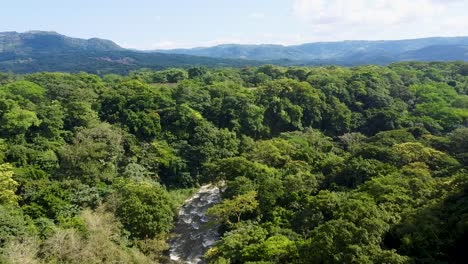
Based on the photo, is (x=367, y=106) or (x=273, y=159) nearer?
(x=273, y=159)

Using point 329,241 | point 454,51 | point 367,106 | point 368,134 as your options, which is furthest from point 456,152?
point 454,51

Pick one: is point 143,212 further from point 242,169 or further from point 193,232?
point 242,169

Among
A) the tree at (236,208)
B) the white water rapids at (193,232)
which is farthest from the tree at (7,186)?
the tree at (236,208)

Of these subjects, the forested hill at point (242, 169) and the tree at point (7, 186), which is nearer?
the forested hill at point (242, 169)

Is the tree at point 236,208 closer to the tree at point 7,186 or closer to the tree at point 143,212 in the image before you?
the tree at point 143,212

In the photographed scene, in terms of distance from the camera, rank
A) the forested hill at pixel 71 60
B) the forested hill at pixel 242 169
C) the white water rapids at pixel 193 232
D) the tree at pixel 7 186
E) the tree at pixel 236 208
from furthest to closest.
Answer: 1. the forested hill at pixel 71 60
2. the white water rapids at pixel 193 232
3. the tree at pixel 7 186
4. the tree at pixel 236 208
5. the forested hill at pixel 242 169

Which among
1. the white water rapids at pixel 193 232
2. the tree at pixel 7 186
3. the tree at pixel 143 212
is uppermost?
the tree at pixel 7 186

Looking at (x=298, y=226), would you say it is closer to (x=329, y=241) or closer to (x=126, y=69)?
(x=329, y=241)
